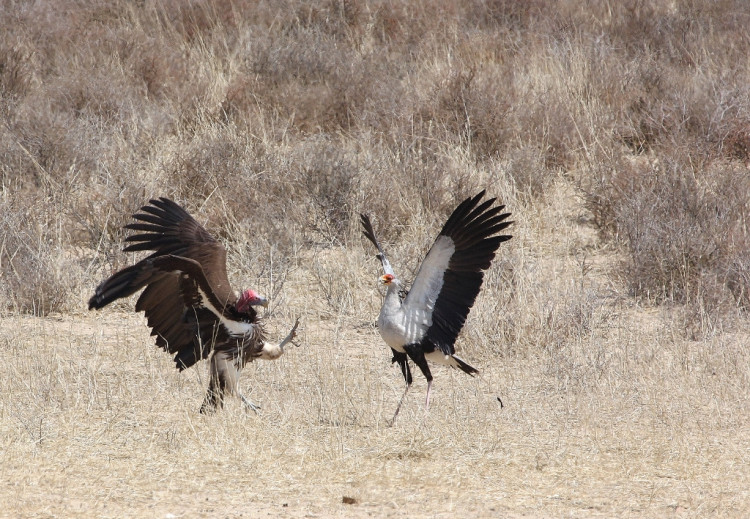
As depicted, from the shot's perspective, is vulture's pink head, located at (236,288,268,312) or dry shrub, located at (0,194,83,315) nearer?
vulture's pink head, located at (236,288,268,312)

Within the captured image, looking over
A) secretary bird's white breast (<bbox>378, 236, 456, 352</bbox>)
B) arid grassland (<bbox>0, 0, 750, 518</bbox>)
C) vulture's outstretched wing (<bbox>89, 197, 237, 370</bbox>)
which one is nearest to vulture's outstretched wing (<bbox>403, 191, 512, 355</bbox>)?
secretary bird's white breast (<bbox>378, 236, 456, 352</bbox>)

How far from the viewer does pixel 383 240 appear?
8.43 metres

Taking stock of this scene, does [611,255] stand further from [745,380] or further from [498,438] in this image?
[498,438]

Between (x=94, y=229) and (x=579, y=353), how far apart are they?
405cm

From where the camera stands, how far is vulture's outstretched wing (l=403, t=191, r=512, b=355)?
17.2ft

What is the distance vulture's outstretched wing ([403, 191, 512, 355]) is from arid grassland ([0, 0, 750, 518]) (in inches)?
18.3

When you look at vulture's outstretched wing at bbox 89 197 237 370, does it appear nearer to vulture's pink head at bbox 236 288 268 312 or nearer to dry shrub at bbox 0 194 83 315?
vulture's pink head at bbox 236 288 268 312

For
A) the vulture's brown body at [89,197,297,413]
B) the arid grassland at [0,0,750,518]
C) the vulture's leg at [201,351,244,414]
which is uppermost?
the vulture's brown body at [89,197,297,413]

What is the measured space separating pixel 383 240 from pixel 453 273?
3136mm

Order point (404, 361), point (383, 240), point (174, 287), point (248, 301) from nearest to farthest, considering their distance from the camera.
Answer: point (174, 287), point (248, 301), point (404, 361), point (383, 240)

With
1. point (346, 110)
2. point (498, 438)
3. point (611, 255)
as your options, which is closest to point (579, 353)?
point (498, 438)

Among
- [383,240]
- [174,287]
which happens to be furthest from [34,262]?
[383,240]

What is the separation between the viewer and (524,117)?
397 inches

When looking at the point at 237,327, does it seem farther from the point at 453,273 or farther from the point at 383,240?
the point at 383,240
